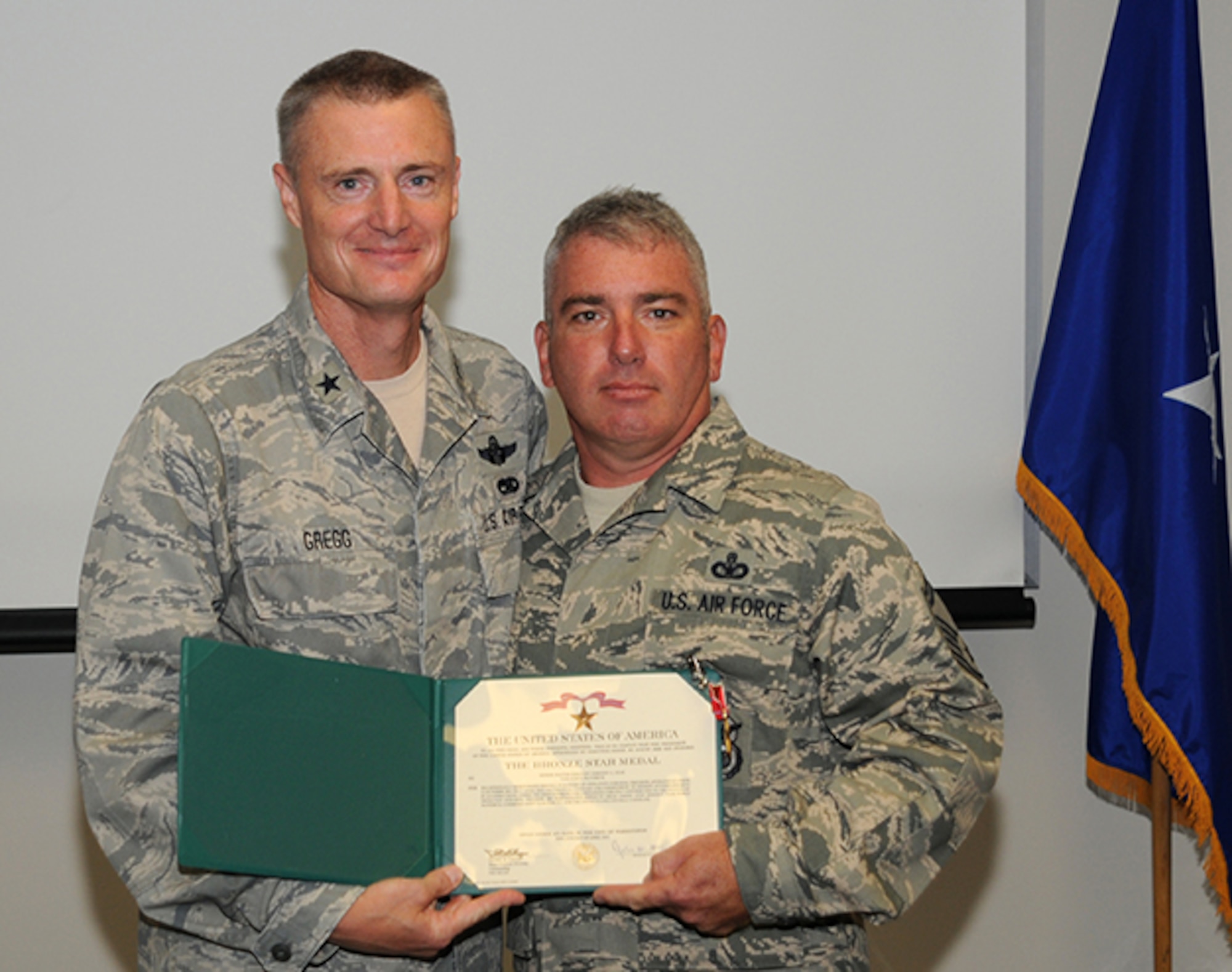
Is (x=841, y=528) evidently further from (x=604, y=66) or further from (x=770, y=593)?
(x=604, y=66)

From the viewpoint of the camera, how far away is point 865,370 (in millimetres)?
3527

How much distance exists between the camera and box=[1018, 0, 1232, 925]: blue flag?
10.0 feet

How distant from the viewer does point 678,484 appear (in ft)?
7.14

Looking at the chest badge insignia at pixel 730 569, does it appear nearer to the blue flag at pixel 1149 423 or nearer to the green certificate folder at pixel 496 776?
the green certificate folder at pixel 496 776

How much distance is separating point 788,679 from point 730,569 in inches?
7.9

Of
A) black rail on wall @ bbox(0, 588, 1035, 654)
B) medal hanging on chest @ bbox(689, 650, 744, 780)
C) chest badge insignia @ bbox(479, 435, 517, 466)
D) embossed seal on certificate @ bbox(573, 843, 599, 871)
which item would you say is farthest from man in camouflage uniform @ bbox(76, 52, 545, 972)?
black rail on wall @ bbox(0, 588, 1035, 654)

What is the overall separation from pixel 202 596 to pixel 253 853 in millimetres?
415

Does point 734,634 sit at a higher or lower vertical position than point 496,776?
higher

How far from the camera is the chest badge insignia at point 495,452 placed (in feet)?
7.78

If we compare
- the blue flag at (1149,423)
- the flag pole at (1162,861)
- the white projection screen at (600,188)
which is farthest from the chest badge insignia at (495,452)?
the flag pole at (1162,861)

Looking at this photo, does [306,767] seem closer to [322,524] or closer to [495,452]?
[322,524]

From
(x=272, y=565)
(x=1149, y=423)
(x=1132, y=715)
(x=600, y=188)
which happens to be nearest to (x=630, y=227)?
(x=272, y=565)

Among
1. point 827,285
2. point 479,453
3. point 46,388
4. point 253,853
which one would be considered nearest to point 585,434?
point 479,453

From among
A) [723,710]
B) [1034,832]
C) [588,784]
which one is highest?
[723,710]
